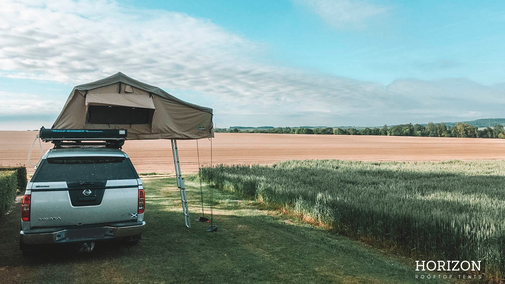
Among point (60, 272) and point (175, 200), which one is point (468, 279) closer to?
point (60, 272)

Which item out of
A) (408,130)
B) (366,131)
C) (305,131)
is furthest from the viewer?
(305,131)

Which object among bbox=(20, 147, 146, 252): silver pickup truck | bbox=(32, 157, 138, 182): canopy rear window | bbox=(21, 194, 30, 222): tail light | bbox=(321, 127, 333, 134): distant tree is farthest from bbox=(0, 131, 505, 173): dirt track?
bbox=(321, 127, 333, 134): distant tree

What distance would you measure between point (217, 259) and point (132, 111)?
4361 millimetres

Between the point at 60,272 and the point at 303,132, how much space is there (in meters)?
117

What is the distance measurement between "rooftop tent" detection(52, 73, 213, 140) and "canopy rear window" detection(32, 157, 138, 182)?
6.38 feet

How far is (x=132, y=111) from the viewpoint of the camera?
9031 mm

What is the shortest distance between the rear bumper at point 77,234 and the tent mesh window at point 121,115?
10.8 feet

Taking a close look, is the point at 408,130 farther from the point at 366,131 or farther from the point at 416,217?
the point at 416,217

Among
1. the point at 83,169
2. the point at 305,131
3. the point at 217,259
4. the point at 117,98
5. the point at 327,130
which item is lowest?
the point at 217,259

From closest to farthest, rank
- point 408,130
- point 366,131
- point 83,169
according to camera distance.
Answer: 1. point 83,169
2. point 408,130
3. point 366,131

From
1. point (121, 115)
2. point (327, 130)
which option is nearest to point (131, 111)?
point (121, 115)

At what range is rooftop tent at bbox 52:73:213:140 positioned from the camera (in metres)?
8.46

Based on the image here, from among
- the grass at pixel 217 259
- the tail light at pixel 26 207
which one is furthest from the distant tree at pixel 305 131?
the tail light at pixel 26 207

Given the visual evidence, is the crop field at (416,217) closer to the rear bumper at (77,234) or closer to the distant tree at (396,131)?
the rear bumper at (77,234)
